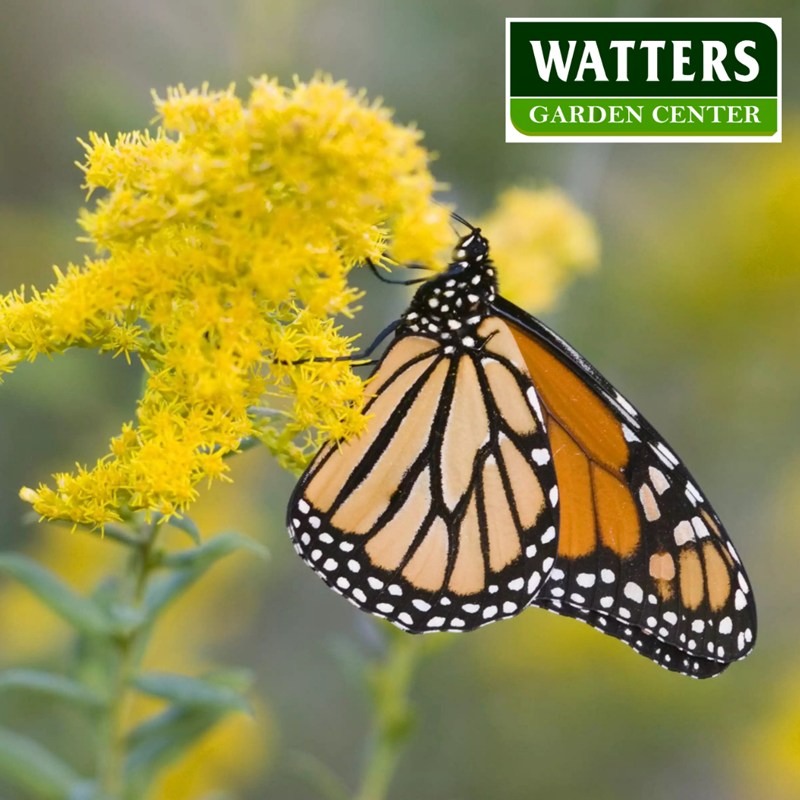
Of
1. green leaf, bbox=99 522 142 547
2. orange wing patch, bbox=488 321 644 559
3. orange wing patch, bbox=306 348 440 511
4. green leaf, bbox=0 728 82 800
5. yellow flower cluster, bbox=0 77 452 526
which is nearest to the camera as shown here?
yellow flower cluster, bbox=0 77 452 526

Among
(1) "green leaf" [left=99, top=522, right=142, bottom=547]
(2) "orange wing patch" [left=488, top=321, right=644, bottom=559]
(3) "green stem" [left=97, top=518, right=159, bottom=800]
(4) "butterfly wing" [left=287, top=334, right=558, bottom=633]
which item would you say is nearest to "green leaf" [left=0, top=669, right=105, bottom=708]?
(3) "green stem" [left=97, top=518, right=159, bottom=800]

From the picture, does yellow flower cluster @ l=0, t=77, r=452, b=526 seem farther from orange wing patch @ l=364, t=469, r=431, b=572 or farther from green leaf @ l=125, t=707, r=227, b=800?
orange wing patch @ l=364, t=469, r=431, b=572

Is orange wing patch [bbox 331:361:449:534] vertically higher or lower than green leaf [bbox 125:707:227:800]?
higher

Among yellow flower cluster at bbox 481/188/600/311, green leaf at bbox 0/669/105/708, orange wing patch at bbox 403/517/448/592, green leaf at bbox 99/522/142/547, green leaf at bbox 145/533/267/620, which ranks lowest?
green leaf at bbox 0/669/105/708

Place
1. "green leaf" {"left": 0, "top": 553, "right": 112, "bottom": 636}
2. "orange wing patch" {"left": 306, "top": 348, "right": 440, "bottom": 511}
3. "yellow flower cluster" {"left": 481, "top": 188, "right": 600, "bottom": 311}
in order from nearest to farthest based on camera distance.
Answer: "green leaf" {"left": 0, "top": 553, "right": 112, "bottom": 636}, "orange wing patch" {"left": 306, "top": 348, "right": 440, "bottom": 511}, "yellow flower cluster" {"left": 481, "top": 188, "right": 600, "bottom": 311}

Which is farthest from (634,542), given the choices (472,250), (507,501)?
(472,250)

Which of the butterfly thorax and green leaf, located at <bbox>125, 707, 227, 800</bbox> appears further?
the butterfly thorax

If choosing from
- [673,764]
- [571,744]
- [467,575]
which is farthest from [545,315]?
[673,764]

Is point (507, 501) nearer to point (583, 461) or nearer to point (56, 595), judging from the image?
point (583, 461)
